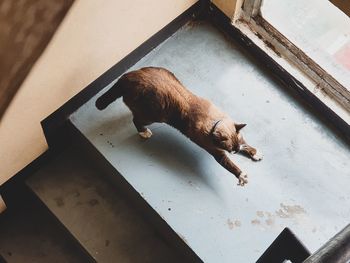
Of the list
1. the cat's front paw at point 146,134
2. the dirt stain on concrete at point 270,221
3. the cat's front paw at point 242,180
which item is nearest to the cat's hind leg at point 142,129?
the cat's front paw at point 146,134

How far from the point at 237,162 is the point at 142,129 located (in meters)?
0.28

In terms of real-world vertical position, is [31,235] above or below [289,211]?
above

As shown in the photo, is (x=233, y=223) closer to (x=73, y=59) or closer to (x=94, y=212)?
(x=94, y=212)

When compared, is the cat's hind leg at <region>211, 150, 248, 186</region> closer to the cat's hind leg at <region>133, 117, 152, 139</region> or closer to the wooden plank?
the cat's hind leg at <region>133, 117, 152, 139</region>

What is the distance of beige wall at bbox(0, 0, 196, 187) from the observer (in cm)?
145

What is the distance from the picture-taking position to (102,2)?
1470mm

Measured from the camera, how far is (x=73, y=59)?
60.4 inches

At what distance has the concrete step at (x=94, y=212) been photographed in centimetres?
170

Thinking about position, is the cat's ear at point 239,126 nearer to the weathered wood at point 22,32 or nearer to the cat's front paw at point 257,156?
the cat's front paw at point 257,156

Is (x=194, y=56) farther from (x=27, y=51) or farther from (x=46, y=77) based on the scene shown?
(x=27, y=51)

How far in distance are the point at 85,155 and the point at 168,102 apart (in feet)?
1.20

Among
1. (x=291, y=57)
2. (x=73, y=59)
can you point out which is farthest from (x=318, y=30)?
(x=73, y=59)

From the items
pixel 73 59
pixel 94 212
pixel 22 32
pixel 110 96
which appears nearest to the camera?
pixel 22 32

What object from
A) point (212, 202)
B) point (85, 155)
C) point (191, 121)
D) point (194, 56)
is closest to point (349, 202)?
point (212, 202)
